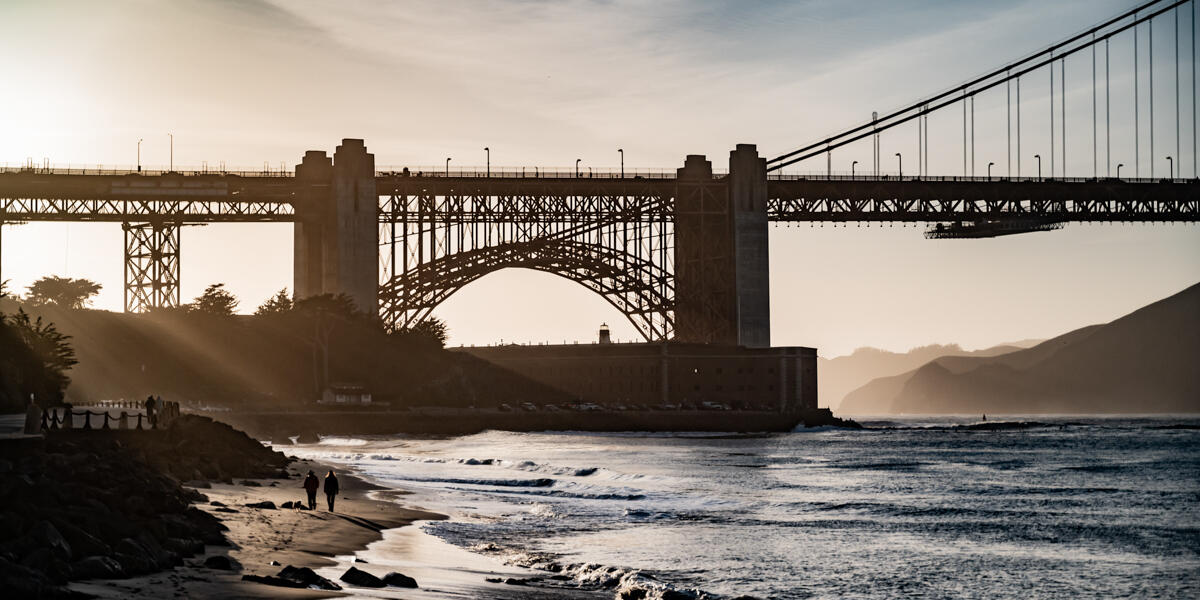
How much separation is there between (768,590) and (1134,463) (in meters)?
65.1

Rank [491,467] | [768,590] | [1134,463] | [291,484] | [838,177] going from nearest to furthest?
[768,590] < [291,484] < [491,467] < [1134,463] < [838,177]

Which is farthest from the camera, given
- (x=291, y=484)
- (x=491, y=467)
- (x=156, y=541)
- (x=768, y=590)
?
(x=491, y=467)

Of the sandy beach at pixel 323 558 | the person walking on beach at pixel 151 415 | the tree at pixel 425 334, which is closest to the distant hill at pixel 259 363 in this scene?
the tree at pixel 425 334

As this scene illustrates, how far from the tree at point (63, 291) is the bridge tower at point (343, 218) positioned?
132 feet

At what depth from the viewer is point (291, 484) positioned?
5741 cm

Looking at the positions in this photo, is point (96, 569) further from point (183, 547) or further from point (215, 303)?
point (215, 303)

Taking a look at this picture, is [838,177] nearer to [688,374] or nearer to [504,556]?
[688,374]

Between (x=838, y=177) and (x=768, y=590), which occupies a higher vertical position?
(x=838, y=177)

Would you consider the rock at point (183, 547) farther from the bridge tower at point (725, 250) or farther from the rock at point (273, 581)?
the bridge tower at point (725, 250)

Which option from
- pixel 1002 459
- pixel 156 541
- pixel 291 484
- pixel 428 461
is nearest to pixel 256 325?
pixel 428 461

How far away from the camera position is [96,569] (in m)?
25.8

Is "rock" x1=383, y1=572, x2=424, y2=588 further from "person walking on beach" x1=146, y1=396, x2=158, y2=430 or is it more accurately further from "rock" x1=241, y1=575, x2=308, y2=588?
"person walking on beach" x1=146, y1=396, x2=158, y2=430

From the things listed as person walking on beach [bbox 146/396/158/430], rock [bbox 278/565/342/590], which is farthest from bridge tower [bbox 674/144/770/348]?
rock [bbox 278/565/342/590]

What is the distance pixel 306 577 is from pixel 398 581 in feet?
7.90
